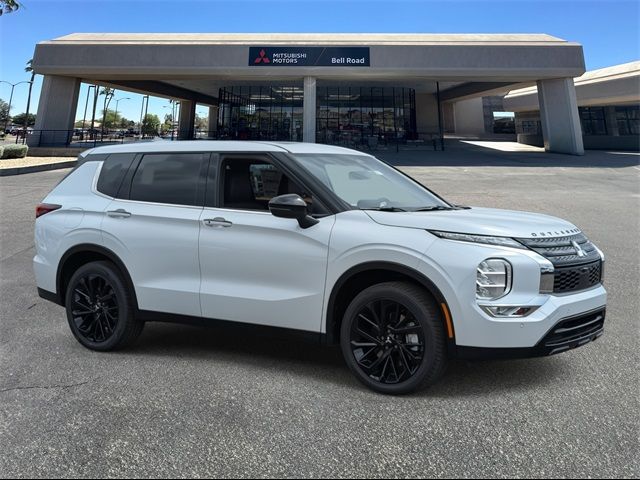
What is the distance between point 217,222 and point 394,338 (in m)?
1.67

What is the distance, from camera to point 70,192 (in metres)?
4.54

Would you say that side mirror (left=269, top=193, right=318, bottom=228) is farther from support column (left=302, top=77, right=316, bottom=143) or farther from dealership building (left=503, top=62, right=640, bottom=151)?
dealership building (left=503, top=62, right=640, bottom=151)

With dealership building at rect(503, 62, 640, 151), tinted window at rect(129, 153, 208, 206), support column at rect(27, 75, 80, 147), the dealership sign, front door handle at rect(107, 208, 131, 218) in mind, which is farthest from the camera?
dealership building at rect(503, 62, 640, 151)

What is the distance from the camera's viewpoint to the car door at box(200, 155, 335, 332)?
3420 millimetres

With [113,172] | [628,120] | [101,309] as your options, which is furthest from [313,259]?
[628,120]

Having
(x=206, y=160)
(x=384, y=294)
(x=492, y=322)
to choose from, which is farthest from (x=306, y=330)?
(x=206, y=160)

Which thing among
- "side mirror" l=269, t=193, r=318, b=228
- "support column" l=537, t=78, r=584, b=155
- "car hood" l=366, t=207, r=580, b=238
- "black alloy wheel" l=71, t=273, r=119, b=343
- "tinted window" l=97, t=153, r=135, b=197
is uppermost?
"support column" l=537, t=78, r=584, b=155

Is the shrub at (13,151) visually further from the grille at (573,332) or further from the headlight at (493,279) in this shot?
the grille at (573,332)

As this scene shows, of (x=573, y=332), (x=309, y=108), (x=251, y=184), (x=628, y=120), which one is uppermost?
(x=309, y=108)

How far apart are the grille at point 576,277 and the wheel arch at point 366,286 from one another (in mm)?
747

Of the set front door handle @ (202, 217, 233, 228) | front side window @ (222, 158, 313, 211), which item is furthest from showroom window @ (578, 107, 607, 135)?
front door handle @ (202, 217, 233, 228)

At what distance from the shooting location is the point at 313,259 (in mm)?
3387

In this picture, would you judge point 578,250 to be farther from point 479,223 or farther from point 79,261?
point 79,261

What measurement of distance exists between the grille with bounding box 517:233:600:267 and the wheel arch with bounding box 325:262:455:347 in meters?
0.68
